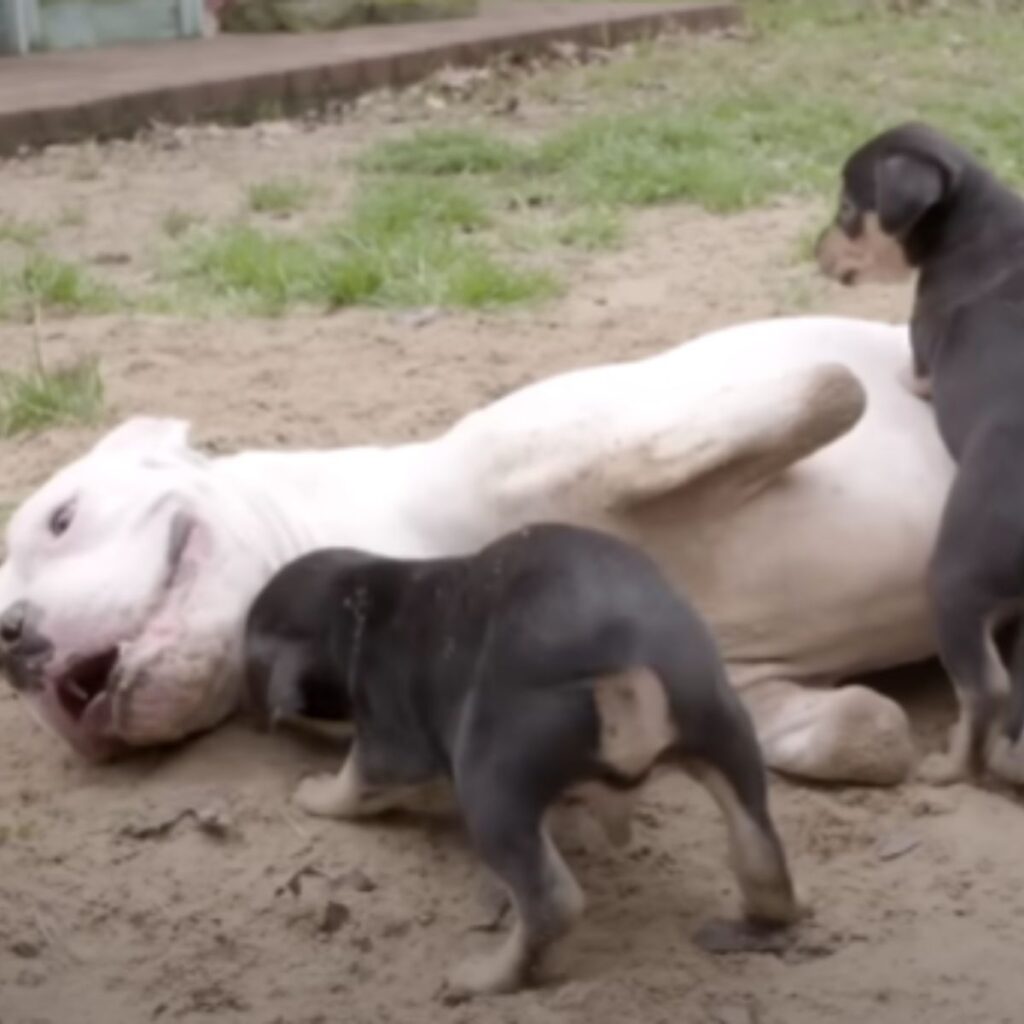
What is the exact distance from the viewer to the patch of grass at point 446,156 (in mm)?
9266

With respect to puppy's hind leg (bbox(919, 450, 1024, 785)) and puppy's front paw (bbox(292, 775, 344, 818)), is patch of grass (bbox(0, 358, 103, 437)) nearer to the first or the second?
puppy's front paw (bbox(292, 775, 344, 818))

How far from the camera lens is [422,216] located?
26.6 ft

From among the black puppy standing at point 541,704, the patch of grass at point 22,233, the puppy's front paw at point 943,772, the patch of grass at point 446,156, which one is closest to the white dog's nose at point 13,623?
the black puppy standing at point 541,704

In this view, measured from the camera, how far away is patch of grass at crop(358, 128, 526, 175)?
927 centimetres

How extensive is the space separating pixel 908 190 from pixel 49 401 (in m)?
2.14

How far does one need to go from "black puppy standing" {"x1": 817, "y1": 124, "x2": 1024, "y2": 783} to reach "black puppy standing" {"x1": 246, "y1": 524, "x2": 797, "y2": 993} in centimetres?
63

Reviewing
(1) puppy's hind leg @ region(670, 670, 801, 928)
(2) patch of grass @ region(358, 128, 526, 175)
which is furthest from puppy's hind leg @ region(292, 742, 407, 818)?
(2) patch of grass @ region(358, 128, 526, 175)

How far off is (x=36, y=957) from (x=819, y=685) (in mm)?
1330

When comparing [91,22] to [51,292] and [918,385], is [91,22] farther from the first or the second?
[918,385]

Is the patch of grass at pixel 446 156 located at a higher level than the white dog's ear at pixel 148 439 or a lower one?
lower

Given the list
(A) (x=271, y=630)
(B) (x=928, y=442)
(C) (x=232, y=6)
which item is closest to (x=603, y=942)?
(A) (x=271, y=630)

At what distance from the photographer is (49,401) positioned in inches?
233

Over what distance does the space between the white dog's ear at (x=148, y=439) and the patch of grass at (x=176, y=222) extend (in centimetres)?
387

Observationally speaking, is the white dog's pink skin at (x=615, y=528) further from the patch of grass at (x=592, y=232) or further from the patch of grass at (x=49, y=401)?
the patch of grass at (x=592, y=232)
